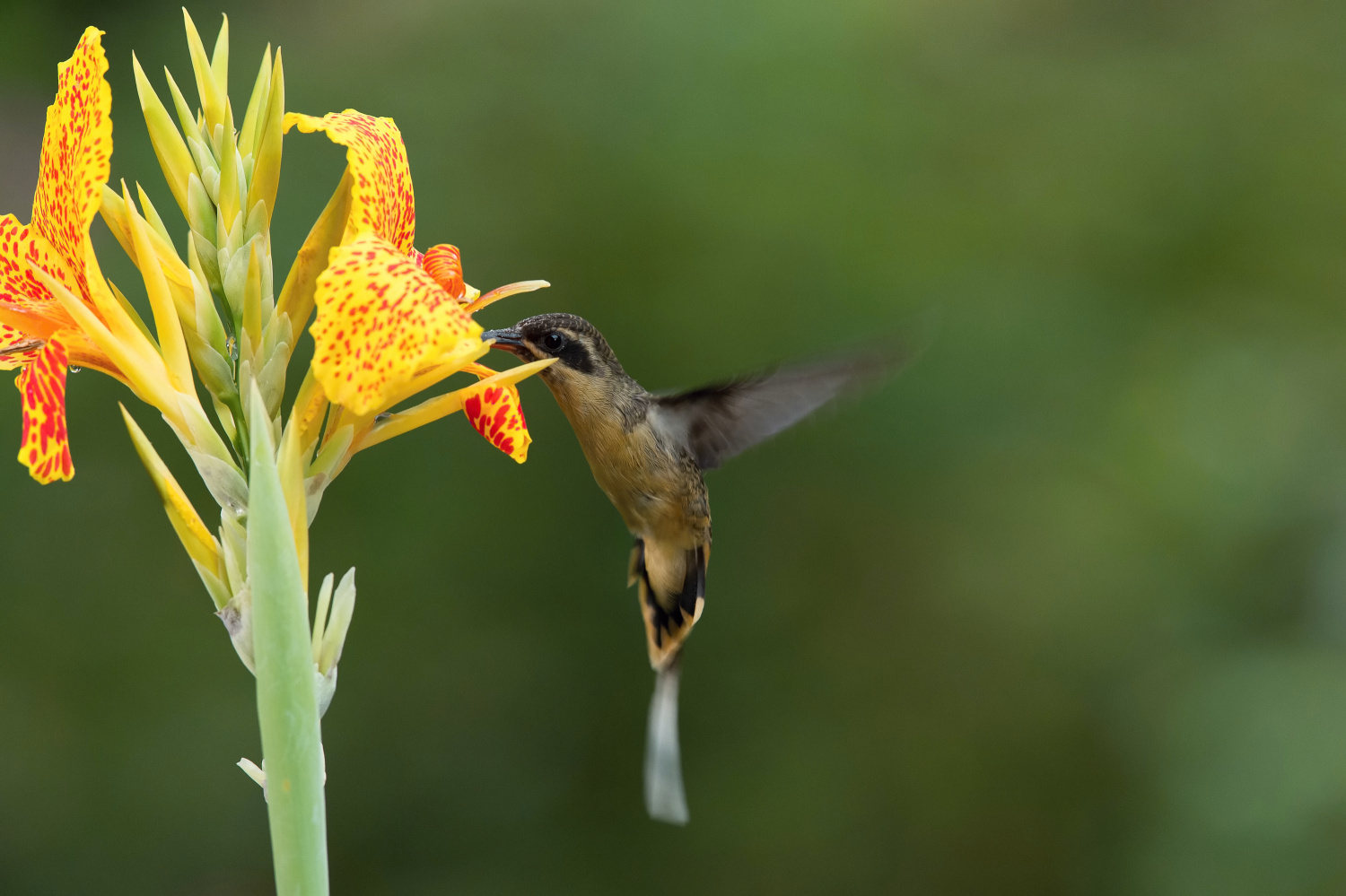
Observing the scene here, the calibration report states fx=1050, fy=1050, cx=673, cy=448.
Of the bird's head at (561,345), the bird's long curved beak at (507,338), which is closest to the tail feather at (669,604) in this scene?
the bird's head at (561,345)

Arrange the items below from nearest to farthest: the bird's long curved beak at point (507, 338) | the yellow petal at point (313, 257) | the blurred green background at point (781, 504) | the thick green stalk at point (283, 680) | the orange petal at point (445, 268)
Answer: the thick green stalk at point (283, 680)
the yellow petal at point (313, 257)
the orange petal at point (445, 268)
the bird's long curved beak at point (507, 338)
the blurred green background at point (781, 504)

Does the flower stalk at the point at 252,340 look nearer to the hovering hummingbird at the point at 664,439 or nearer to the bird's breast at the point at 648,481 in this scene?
the hovering hummingbird at the point at 664,439

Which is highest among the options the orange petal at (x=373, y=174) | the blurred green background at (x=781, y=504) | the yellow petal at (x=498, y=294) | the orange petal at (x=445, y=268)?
the orange petal at (x=373, y=174)

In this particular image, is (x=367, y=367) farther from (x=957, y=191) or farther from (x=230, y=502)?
(x=957, y=191)

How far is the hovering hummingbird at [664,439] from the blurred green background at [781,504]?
117 centimetres

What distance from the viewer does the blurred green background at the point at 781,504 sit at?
101 inches

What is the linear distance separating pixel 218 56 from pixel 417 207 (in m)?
1.92

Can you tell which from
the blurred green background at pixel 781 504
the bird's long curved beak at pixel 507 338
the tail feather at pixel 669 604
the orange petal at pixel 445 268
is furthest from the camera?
the blurred green background at pixel 781 504

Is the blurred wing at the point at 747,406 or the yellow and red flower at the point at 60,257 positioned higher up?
the yellow and red flower at the point at 60,257

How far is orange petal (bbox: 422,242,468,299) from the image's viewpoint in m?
0.96

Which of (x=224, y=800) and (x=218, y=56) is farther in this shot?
(x=224, y=800)

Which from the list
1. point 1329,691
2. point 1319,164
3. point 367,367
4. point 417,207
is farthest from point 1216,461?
point 367,367

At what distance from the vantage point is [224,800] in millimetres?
2562

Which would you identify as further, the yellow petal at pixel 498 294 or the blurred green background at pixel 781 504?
the blurred green background at pixel 781 504
